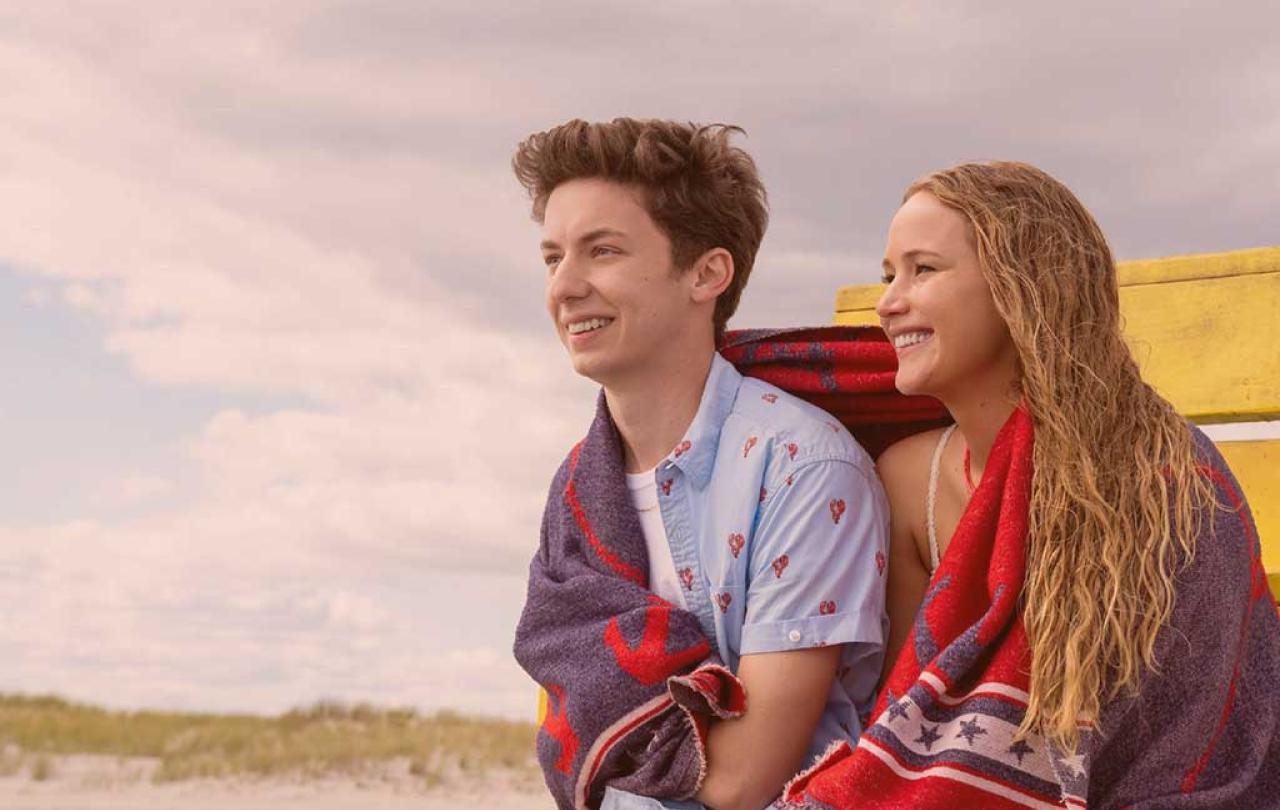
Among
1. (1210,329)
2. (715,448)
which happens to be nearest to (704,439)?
(715,448)

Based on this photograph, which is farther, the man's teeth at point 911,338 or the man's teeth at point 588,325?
the man's teeth at point 588,325

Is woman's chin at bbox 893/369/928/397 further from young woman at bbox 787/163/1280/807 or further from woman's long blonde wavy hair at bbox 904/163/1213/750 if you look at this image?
woman's long blonde wavy hair at bbox 904/163/1213/750

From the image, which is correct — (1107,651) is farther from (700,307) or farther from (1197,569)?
(700,307)

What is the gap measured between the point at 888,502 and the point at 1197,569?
0.52 metres

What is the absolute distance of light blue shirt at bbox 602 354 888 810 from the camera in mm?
2217

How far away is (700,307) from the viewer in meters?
2.49

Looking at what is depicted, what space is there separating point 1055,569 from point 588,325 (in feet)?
2.80

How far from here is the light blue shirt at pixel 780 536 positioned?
7.27ft

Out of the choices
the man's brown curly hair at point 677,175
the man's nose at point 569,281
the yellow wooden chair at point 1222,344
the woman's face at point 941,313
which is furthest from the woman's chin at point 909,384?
the yellow wooden chair at point 1222,344

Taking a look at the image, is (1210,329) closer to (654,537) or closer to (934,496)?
(934,496)

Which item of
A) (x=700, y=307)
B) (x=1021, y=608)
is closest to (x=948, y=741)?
(x=1021, y=608)

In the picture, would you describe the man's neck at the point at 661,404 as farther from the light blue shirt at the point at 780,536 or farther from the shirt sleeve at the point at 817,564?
the shirt sleeve at the point at 817,564

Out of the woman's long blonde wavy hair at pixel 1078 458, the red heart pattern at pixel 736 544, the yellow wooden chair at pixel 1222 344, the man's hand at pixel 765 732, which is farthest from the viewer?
the yellow wooden chair at pixel 1222 344

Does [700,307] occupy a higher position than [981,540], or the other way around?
[700,307]
